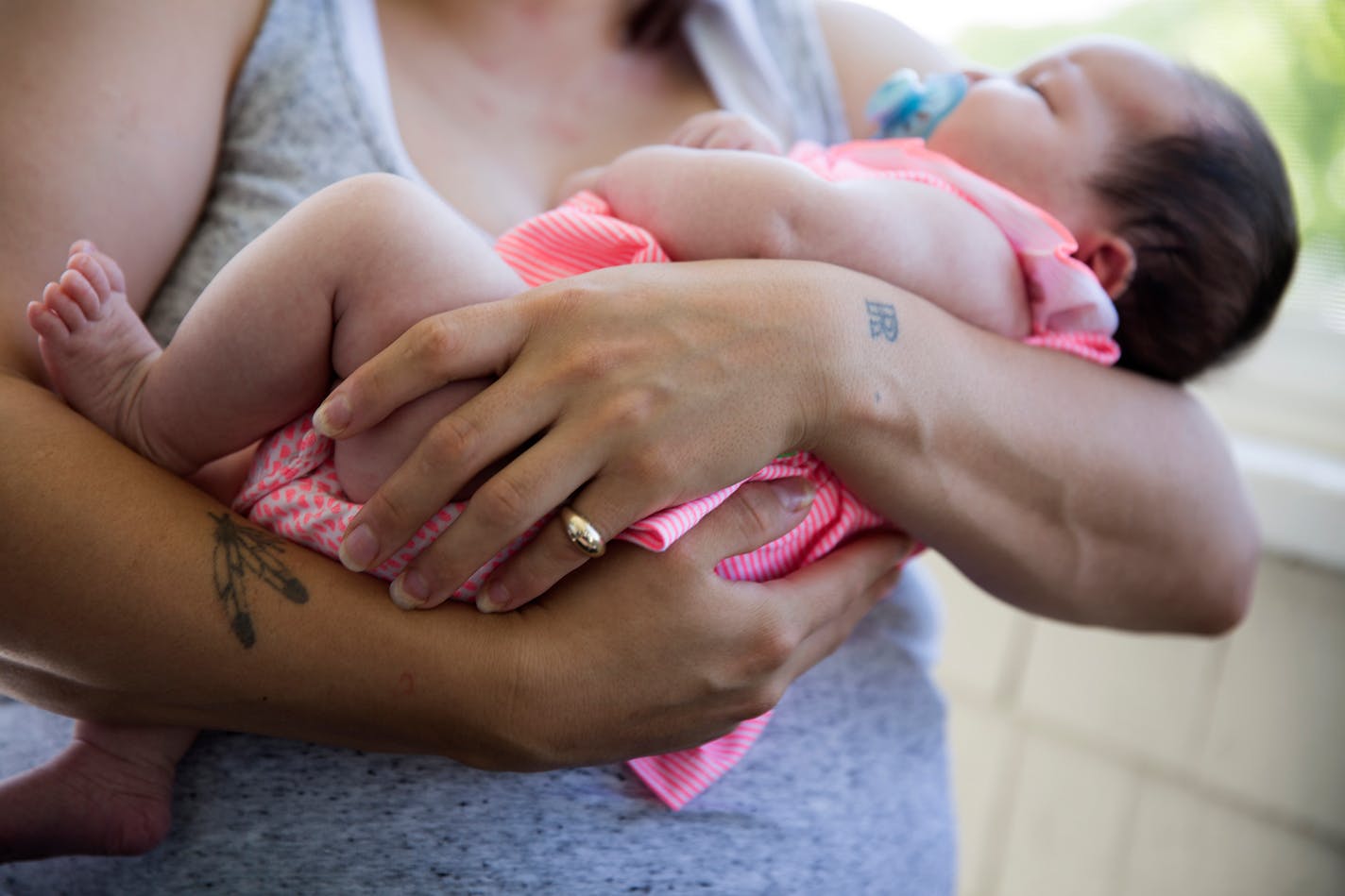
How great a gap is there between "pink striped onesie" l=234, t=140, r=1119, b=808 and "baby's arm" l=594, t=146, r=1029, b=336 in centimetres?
3

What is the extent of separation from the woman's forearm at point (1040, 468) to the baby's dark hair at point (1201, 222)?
7cm

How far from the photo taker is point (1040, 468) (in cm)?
99

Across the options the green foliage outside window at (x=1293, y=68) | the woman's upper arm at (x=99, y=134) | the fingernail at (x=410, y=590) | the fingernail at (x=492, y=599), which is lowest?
the green foliage outside window at (x=1293, y=68)

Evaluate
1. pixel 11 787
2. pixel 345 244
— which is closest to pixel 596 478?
pixel 345 244

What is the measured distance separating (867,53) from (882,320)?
0.59 meters

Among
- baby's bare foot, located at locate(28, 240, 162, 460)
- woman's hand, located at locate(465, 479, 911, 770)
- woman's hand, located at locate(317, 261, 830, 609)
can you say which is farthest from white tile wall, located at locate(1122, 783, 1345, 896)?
baby's bare foot, located at locate(28, 240, 162, 460)

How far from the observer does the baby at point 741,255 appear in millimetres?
779

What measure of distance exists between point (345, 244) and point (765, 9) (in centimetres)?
76

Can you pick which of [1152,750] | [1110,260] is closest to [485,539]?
[1110,260]

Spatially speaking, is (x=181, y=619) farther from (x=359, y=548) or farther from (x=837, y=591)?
(x=837, y=591)

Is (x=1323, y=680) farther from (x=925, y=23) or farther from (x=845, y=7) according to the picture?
(x=925, y=23)

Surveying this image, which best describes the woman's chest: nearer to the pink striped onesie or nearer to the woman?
the woman

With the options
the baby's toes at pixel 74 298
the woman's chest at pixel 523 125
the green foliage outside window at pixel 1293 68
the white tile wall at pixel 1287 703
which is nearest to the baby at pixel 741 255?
the baby's toes at pixel 74 298

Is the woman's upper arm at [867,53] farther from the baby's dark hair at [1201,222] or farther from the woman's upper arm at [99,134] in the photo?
the woman's upper arm at [99,134]
